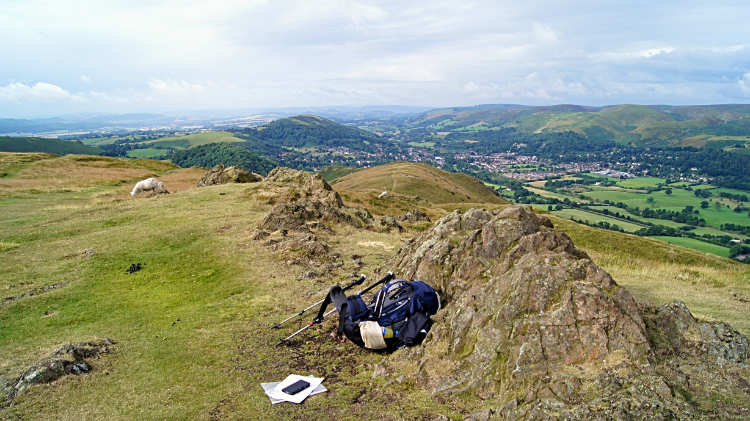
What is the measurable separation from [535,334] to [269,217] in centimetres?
2409

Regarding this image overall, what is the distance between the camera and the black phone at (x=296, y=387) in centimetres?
1094

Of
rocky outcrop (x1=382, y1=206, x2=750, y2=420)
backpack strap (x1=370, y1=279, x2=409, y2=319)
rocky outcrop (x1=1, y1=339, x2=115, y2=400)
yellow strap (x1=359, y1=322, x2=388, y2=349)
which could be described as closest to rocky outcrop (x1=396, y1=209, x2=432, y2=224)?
backpack strap (x1=370, y1=279, x2=409, y2=319)

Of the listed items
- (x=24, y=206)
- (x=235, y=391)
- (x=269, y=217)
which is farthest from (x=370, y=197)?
(x=235, y=391)

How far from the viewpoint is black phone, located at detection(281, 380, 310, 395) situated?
431 inches

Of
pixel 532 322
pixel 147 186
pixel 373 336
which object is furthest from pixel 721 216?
pixel 147 186

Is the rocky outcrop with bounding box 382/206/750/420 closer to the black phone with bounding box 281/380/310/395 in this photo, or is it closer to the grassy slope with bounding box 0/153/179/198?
the black phone with bounding box 281/380/310/395

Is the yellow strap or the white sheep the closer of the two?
the yellow strap

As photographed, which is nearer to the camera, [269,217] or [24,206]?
[269,217]

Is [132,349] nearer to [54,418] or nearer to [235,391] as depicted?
[54,418]

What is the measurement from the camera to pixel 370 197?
72.8m

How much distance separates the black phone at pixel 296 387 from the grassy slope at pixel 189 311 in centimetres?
53

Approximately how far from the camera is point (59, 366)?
12031 millimetres

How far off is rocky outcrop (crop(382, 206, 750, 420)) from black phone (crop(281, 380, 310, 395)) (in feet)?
7.41

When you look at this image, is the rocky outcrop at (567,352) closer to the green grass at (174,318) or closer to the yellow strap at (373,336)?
the yellow strap at (373,336)
